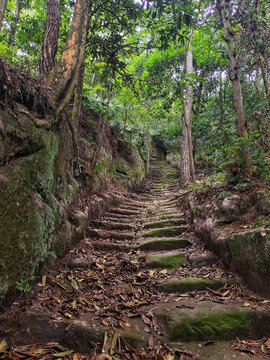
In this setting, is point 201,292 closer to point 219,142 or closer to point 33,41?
point 219,142

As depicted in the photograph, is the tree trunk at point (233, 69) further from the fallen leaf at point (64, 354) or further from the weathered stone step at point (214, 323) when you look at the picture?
the fallen leaf at point (64, 354)

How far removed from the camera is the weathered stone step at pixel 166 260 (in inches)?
140

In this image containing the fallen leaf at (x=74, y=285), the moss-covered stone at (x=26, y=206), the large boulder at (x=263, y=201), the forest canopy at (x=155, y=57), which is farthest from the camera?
the forest canopy at (x=155, y=57)

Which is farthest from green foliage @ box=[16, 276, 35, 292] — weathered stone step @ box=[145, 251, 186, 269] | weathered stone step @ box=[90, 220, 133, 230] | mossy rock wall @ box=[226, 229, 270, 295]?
mossy rock wall @ box=[226, 229, 270, 295]

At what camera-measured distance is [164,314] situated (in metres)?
2.40

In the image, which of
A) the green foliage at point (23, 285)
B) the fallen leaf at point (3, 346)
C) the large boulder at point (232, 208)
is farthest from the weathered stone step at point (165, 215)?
the fallen leaf at point (3, 346)

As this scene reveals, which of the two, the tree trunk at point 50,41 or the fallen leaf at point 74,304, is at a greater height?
the tree trunk at point 50,41

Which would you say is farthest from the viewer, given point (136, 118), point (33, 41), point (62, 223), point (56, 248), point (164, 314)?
point (136, 118)

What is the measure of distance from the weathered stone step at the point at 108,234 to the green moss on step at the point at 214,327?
2.38 meters

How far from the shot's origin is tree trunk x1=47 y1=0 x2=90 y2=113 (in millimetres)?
3680

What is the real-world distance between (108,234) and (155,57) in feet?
28.3

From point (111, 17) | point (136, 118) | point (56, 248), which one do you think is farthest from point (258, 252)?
point (136, 118)

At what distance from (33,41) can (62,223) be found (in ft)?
20.4

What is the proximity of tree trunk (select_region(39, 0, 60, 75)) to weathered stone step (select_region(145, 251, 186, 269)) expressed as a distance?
13.4 feet
